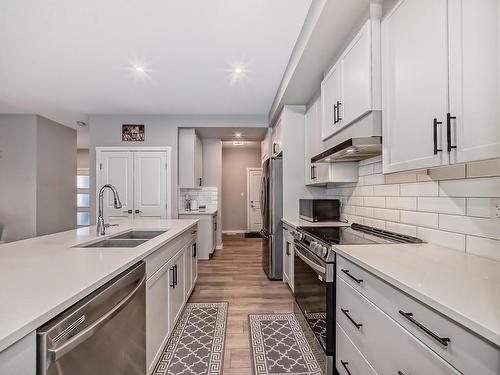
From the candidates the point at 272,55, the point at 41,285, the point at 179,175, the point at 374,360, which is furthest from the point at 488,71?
the point at 179,175

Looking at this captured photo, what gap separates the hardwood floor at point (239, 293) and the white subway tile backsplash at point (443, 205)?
158cm

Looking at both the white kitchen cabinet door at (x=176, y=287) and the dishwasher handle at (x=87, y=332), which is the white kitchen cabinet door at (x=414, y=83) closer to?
the dishwasher handle at (x=87, y=332)

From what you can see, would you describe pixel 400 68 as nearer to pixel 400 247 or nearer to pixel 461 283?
pixel 400 247

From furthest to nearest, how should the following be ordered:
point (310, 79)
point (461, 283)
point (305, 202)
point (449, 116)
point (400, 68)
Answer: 1. point (305, 202)
2. point (310, 79)
3. point (400, 68)
4. point (449, 116)
5. point (461, 283)

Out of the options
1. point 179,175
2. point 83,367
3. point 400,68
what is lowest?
point 83,367

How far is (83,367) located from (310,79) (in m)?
2.76

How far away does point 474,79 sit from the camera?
1008 mm

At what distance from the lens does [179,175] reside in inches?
190

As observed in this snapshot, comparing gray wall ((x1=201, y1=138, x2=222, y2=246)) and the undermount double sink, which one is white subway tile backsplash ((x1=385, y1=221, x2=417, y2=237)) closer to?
the undermount double sink

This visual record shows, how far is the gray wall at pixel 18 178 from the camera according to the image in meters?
4.59

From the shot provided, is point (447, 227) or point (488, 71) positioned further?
point (447, 227)

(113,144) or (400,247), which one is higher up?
(113,144)

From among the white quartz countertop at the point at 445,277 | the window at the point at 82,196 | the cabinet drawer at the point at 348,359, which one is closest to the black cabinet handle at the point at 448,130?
the white quartz countertop at the point at 445,277

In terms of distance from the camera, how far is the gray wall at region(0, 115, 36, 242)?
15.0ft
